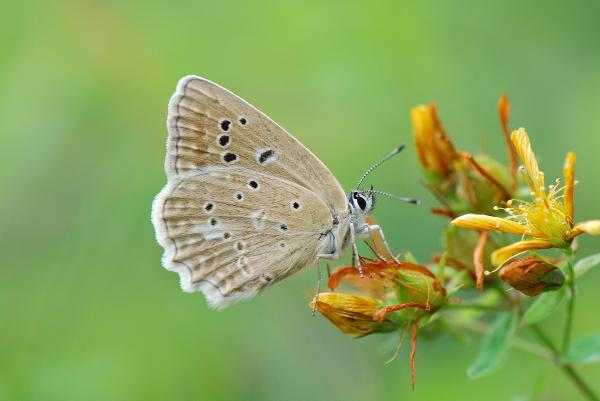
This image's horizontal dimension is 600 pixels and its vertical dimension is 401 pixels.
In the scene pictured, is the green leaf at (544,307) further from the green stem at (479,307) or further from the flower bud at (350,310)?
the flower bud at (350,310)

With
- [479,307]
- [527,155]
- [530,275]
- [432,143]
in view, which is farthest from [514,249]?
[432,143]

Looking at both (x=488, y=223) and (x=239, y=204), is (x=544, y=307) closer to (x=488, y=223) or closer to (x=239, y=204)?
(x=488, y=223)

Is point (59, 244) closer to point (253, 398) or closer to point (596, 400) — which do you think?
point (253, 398)

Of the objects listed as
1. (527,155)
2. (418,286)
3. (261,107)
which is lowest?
(418,286)

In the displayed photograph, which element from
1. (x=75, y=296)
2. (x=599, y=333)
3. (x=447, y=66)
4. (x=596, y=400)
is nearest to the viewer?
(x=596, y=400)

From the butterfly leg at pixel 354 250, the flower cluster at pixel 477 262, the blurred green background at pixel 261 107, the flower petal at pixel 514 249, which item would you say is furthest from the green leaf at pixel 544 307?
the blurred green background at pixel 261 107

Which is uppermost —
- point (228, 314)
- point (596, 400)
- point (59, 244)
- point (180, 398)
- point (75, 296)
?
point (59, 244)

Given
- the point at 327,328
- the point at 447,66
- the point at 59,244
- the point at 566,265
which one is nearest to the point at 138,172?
the point at 59,244
